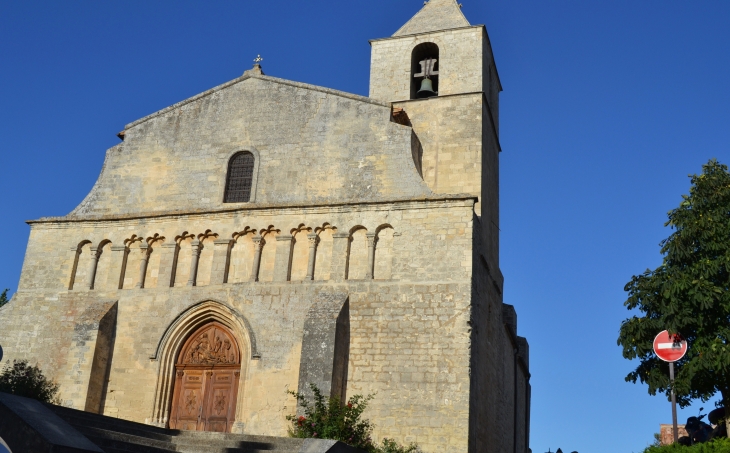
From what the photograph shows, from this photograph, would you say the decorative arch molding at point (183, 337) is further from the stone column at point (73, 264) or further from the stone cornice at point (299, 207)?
the stone column at point (73, 264)

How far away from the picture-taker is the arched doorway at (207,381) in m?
17.5

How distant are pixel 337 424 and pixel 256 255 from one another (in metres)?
5.11

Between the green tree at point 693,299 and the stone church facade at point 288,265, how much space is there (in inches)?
138

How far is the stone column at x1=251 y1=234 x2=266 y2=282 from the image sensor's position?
1811 centimetres

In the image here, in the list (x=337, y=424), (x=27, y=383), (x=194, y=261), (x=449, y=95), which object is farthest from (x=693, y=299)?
(x=27, y=383)

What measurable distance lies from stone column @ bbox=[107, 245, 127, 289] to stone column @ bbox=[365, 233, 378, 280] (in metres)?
6.29

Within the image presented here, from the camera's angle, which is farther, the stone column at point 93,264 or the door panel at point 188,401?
the stone column at point 93,264

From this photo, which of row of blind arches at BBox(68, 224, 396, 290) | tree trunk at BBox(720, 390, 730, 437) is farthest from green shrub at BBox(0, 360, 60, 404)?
tree trunk at BBox(720, 390, 730, 437)

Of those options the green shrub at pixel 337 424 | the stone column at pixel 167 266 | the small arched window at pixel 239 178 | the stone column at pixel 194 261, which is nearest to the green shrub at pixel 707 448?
the green shrub at pixel 337 424

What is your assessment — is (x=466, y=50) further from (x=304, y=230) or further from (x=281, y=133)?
(x=304, y=230)

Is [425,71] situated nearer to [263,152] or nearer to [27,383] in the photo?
[263,152]

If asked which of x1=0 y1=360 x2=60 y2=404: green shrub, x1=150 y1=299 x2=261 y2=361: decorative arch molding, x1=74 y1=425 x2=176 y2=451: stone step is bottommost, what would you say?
x1=74 y1=425 x2=176 y2=451: stone step

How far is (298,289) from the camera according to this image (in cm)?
1761

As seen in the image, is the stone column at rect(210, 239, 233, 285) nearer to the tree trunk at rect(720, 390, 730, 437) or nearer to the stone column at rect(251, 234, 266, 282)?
the stone column at rect(251, 234, 266, 282)
